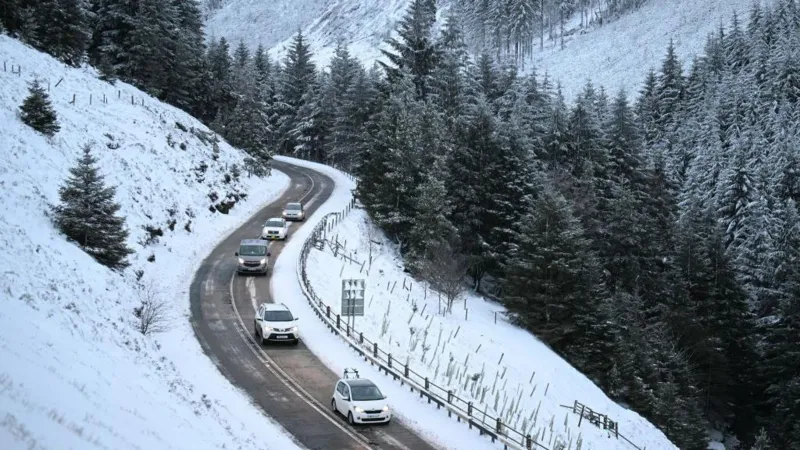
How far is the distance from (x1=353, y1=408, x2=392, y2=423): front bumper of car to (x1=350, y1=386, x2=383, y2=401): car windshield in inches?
17.4

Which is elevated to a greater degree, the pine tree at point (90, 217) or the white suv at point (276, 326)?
the pine tree at point (90, 217)

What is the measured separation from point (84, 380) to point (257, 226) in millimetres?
35774

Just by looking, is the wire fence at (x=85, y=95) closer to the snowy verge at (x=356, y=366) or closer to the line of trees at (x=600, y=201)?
the line of trees at (x=600, y=201)

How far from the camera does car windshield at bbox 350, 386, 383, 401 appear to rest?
1897 cm

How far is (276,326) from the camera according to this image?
25109 millimetres

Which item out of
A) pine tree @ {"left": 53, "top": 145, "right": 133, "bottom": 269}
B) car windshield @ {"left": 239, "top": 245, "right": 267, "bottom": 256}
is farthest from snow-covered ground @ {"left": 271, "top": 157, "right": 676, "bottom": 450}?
pine tree @ {"left": 53, "top": 145, "right": 133, "bottom": 269}

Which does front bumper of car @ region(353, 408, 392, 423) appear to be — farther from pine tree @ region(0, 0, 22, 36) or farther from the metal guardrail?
pine tree @ region(0, 0, 22, 36)

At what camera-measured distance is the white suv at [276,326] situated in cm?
2506

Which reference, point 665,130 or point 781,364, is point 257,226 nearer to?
point 781,364

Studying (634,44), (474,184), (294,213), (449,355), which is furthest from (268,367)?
(634,44)

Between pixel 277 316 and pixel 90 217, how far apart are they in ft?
30.4

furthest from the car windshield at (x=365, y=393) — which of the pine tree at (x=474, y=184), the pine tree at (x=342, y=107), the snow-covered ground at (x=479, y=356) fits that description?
the pine tree at (x=342, y=107)

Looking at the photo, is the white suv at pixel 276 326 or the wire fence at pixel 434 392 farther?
the white suv at pixel 276 326

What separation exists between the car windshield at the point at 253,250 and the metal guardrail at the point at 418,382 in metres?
2.25
